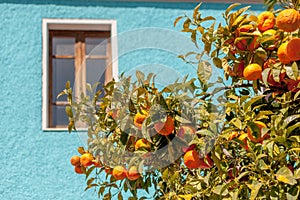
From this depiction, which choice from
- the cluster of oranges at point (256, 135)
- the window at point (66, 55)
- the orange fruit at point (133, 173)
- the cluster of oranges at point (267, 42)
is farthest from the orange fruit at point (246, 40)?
the window at point (66, 55)

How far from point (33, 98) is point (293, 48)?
17.8ft

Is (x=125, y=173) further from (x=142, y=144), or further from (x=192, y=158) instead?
(x=192, y=158)

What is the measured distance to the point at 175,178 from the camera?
347 cm

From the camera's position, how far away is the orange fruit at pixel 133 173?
3.33m

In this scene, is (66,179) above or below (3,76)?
below

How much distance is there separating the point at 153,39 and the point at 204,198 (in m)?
0.88

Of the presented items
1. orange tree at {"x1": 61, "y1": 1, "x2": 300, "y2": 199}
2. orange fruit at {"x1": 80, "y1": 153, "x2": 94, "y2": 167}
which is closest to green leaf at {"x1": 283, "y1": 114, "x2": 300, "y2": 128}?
orange tree at {"x1": 61, "y1": 1, "x2": 300, "y2": 199}

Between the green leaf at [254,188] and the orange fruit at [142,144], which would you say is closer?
the green leaf at [254,188]

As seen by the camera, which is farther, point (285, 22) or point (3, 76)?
point (3, 76)

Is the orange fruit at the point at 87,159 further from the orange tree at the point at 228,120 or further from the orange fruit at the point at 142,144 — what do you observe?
the orange fruit at the point at 142,144

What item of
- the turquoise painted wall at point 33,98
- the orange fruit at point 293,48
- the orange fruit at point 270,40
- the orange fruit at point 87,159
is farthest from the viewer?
the turquoise painted wall at point 33,98

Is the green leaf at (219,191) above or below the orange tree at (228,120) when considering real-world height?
below

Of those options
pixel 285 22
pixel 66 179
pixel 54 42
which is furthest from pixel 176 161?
pixel 54 42

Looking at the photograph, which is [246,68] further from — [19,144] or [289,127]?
[19,144]
